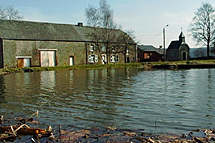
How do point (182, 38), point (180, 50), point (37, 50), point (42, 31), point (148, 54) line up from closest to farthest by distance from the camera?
point (37, 50) < point (42, 31) < point (148, 54) < point (180, 50) < point (182, 38)

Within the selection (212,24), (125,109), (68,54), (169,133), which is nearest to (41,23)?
(68,54)

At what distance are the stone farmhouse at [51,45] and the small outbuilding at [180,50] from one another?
22.6m

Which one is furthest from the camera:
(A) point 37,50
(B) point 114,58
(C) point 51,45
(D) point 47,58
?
(B) point 114,58

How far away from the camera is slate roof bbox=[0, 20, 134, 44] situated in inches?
1535

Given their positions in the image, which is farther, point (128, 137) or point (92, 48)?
point (92, 48)

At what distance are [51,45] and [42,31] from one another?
10.1 ft

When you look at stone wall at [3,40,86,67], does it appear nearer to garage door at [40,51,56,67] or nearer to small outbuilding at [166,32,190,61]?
garage door at [40,51,56,67]

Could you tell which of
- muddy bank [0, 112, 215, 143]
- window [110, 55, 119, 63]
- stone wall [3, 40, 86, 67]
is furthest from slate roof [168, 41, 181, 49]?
muddy bank [0, 112, 215, 143]

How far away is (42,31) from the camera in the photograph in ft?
140

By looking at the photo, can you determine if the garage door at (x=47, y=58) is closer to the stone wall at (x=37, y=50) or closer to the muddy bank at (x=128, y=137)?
the stone wall at (x=37, y=50)

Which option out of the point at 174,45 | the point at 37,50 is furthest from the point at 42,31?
the point at 174,45

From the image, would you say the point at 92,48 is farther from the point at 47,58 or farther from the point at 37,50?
the point at 37,50

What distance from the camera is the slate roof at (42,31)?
128 feet

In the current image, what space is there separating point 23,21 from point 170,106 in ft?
128
